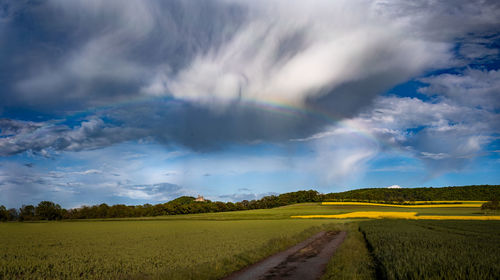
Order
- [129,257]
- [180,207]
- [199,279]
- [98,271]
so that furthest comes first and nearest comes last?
[180,207] → [129,257] → [98,271] → [199,279]

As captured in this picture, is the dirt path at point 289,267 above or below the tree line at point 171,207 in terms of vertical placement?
below

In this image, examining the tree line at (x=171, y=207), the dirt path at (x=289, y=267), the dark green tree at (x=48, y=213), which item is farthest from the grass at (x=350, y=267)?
the dark green tree at (x=48, y=213)

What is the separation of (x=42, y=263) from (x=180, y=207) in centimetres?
11706

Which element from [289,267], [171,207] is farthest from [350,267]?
[171,207]

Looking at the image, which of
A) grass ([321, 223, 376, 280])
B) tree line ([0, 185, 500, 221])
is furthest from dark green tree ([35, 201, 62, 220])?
grass ([321, 223, 376, 280])

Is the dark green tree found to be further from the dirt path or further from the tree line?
the dirt path

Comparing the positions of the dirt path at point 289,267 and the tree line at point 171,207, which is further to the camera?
the tree line at point 171,207

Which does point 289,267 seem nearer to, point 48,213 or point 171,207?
point 171,207

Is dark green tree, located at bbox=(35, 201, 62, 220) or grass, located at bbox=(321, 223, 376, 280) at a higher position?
dark green tree, located at bbox=(35, 201, 62, 220)

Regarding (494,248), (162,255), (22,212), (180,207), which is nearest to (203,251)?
(162,255)

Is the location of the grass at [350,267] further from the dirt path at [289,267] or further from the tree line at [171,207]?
the tree line at [171,207]

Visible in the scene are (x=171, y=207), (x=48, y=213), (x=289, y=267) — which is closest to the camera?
(x=289, y=267)

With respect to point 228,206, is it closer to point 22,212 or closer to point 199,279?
point 22,212

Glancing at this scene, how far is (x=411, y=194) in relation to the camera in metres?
159
